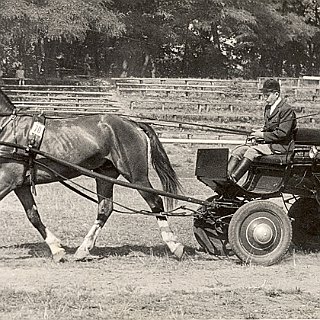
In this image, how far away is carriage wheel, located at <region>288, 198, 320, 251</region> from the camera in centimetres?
1077

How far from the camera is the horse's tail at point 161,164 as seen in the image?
10.3 meters

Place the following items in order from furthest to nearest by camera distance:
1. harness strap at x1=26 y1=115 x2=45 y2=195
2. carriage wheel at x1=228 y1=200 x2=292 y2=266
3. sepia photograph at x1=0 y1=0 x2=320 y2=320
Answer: harness strap at x1=26 y1=115 x2=45 y2=195 < carriage wheel at x1=228 y1=200 x2=292 y2=266 < sepia photograph at x1=0 y1=0 x2=320 y2=320

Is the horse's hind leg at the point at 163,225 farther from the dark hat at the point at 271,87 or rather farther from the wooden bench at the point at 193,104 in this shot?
the wooden bench at the point at 193,104

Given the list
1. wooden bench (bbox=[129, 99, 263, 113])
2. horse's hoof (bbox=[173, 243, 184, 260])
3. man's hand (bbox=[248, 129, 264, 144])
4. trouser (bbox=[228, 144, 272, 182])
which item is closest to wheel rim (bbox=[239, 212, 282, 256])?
trouser (bbox=[228, 144, 272, 182])

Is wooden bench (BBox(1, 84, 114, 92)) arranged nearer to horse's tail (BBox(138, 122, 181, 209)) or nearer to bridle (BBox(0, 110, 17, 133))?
horse's tail (BBox(138, 122, 181, 209))

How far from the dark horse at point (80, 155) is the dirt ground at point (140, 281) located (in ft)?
1.38

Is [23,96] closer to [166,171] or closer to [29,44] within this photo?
[29,44]

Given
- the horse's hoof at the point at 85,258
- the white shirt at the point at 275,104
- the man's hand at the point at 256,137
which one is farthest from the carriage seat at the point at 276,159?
the horse's hoof at the point at 85,258

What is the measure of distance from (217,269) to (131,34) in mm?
34701

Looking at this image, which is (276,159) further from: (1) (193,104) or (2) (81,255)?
(1) (193,104)

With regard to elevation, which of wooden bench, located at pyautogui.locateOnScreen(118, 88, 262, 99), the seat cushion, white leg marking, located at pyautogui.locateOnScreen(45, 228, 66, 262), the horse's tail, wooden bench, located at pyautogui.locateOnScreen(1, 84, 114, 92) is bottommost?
wooden bench, located at pyautogui.locateOnScreen(1, 84, 114, 92)

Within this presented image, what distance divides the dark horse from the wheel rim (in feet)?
2.63

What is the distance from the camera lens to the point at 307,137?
10.0 m

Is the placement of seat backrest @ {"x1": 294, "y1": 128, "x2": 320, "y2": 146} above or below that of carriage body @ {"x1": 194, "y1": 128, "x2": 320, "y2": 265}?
above
